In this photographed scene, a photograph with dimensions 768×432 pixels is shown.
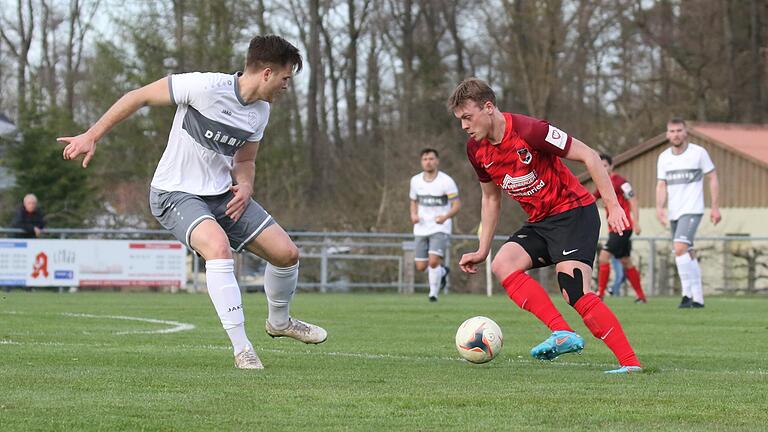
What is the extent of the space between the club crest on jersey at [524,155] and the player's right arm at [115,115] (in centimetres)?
198

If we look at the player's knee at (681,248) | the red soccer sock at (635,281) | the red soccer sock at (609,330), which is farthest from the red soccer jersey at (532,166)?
the red soccer sock at (635,281)

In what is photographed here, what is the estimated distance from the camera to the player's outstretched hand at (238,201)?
757cm

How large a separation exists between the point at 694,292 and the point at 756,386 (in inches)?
412

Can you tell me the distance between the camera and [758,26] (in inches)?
1628

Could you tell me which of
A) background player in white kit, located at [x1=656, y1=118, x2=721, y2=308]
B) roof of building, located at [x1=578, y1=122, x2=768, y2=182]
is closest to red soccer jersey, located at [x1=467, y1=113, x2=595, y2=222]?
background player in white kit, located at [x1=656, y1=118, x2=721, y2=308]

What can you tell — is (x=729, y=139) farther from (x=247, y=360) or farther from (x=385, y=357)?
(x=247, y=360)

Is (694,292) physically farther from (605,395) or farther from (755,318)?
(605,395)

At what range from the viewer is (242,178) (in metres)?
7.77

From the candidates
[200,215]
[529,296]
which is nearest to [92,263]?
[200,215]

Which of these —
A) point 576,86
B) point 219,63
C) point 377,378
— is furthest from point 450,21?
point 377,378

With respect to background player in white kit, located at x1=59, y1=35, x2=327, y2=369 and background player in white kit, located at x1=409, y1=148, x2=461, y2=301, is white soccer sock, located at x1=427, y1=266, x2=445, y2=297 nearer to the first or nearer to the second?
background player in white kit, located at x1=409, y1=148, x2=461, y2=301

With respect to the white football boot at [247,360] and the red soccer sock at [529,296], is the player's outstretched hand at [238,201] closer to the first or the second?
the white football boot at [247,360]

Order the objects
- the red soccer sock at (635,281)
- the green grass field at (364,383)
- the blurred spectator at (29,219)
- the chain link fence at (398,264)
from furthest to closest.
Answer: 1. the chain link fence at (398,264)
2. the blurred spectator at (29,219)
3. the red soccer sock at (635,281)
4. the green grass field at (364,383)

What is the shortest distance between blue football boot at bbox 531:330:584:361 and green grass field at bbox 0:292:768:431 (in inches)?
4.0
